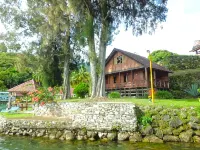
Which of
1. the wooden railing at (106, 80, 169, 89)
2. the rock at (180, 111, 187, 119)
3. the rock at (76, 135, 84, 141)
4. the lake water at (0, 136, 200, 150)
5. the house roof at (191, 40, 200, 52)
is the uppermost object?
the house roof at (191, 40, 200, 52)

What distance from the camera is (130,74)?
31234mm

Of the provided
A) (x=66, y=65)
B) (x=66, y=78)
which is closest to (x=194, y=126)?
(x=66, y=78)

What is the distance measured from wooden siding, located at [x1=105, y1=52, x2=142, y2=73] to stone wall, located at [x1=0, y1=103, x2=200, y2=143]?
51.1 feet

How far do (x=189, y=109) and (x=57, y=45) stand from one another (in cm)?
1489

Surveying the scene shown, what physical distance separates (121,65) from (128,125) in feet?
61.0

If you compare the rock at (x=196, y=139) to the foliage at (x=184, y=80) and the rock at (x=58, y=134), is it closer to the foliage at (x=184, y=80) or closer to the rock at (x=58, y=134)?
the rock at (x=58, y=134)

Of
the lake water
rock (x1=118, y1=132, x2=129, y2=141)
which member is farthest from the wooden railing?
the lake water

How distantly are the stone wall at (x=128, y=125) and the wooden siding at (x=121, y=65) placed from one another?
Result: 15568 mm

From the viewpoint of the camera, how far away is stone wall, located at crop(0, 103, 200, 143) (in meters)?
12.5

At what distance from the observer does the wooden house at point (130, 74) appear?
2783cm

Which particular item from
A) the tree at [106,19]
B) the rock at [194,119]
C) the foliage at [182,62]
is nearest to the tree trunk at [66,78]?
the tree at [106,19]

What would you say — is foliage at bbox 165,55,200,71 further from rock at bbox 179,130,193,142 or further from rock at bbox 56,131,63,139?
rock at bbox 56,131,63,139

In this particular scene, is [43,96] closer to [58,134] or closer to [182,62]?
[58,134]

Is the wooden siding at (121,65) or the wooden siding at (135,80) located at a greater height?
the wooden siding at (121,65)
